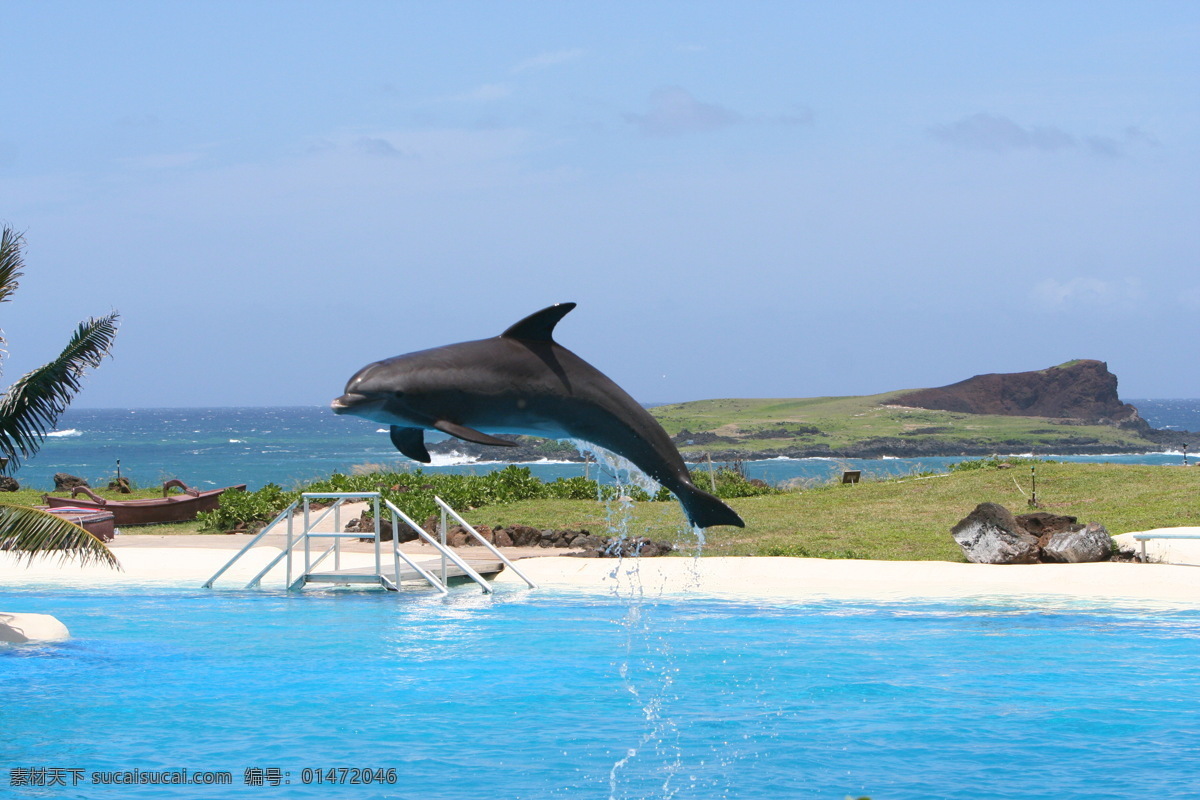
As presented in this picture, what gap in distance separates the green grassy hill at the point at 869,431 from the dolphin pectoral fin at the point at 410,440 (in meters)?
64.3

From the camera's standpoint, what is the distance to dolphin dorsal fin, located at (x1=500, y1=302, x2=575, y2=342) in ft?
18.8

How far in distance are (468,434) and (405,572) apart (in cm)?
1242

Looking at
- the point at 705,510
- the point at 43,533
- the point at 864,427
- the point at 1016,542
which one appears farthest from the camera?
the point at 864,427

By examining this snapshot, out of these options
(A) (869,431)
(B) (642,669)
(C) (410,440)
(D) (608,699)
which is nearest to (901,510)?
(B) (642,669)

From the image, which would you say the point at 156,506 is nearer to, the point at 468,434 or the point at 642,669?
the point at 642,669

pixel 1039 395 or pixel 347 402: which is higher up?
pixel 1039 395

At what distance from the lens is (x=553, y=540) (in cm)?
2002

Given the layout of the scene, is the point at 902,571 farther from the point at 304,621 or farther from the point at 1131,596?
the point at 304,621

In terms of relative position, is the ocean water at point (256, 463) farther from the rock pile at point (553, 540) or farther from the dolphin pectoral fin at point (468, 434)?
the dolphin pectoral fin at point (468, 434)

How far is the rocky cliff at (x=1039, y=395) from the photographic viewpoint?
110750 mm

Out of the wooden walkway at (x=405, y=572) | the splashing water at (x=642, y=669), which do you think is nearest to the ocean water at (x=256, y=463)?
the wooden walkway at (x=405, y=572)

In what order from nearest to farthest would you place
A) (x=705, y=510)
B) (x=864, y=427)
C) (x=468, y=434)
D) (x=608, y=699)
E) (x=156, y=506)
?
(x=468, y=434) → (x=705, y=510) → (x=608, y=699) → (x=156, y=506) → (x=864, y=427)

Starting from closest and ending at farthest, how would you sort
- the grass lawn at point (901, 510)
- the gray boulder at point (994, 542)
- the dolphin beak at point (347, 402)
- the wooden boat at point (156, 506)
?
the dolphin beak at point (347, 402)
the gray boulder at point (994, 542)
the grass lawn at point (901, 510)
the wooden boat at point (156, 506)

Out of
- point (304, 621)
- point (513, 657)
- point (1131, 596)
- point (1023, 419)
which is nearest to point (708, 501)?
point (513, 657)
